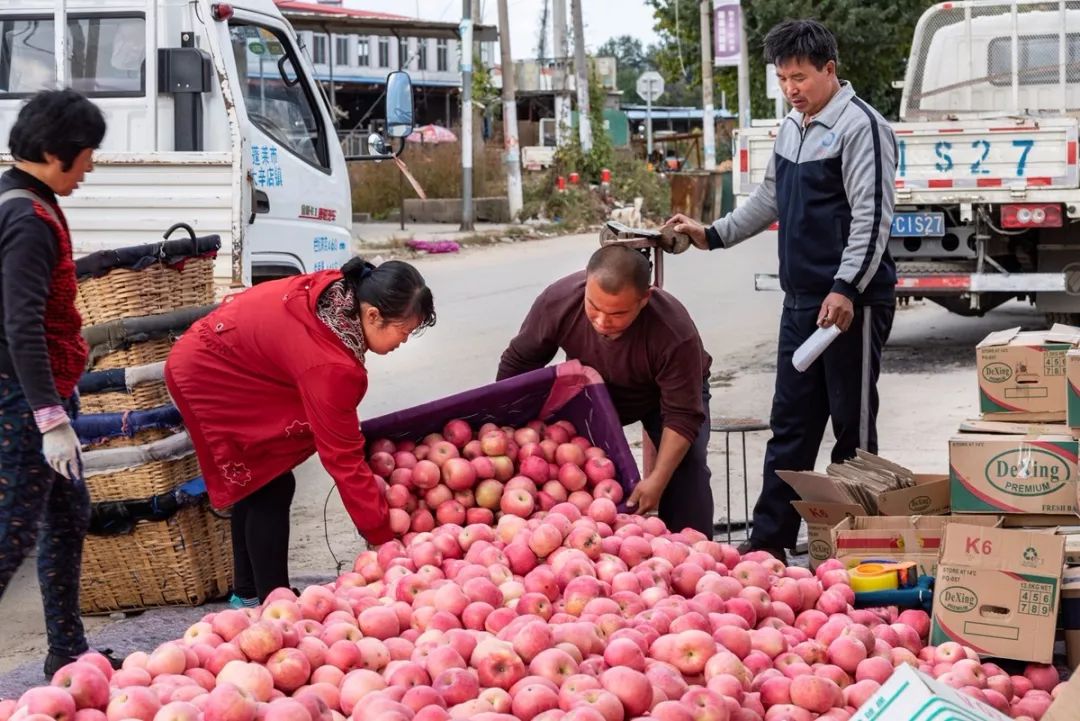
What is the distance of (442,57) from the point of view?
2516 inches

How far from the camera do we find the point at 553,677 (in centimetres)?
314

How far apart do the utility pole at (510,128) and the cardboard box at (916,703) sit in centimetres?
2396

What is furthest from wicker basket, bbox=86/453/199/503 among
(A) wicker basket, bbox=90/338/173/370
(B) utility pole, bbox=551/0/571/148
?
(B) utility pole, bbox=551/0/571/148

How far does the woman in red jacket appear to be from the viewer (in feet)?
13.9

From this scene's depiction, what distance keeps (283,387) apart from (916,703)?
2594 mm


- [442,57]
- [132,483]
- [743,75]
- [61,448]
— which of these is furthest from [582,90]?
[442,57]

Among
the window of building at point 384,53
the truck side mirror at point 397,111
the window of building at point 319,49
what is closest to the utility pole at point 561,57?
the window of building at point 319,49

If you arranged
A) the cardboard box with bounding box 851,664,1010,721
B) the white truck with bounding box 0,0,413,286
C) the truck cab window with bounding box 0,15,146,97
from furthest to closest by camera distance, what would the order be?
1. the truck cab window with bounding box 0,15,146,97
2. the white truck with bounding box 0,0,413,286
3. the cardboard box with bounding box 851,664,1010,721

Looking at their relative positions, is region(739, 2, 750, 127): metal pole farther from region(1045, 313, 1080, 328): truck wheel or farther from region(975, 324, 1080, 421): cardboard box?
region(975, 324, 1080, 421): cardboard box

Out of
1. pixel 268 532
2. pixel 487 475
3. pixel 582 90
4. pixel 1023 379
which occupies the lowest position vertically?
pixel 268 532

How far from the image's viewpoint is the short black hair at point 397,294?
432 centimetres

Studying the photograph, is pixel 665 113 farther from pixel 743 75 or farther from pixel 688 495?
pixel 688 495

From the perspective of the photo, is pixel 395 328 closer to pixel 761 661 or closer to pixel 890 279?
pixel 761 661

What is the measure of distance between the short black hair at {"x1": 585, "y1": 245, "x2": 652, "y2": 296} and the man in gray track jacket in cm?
86
